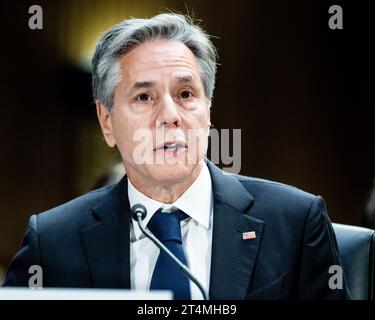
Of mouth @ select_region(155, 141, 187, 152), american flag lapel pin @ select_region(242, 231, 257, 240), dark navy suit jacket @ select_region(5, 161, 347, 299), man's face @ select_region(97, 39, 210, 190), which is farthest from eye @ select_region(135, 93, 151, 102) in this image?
american flag lapel pin @ select_region(242, 231, 257, 240)

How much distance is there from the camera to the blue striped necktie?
1678mm

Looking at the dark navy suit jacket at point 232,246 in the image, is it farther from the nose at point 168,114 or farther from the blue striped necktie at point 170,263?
the nose at point 168,114

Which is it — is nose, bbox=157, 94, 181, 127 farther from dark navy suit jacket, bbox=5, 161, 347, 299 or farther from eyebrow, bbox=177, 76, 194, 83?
dark navy suit jacket, bbox=5, 161, 347, 299

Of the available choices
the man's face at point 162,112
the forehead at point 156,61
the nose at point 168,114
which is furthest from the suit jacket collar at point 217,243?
the forehead at point 156,61

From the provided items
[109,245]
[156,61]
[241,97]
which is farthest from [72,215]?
[241,97]

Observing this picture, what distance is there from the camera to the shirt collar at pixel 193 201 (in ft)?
5.90

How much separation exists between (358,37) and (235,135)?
61 centimetres

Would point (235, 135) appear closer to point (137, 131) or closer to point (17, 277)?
point (137, 131)

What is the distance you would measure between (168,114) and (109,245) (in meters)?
0.39

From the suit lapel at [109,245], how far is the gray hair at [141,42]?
0.31 metres

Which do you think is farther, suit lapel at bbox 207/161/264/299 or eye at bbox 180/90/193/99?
eye at bbox 180/90/193/99

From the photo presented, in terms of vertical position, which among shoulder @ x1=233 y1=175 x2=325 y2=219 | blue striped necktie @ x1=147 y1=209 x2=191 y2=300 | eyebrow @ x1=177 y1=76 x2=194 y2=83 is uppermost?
eyebrow @ x1=177 y1=76 x2=194 y2=83

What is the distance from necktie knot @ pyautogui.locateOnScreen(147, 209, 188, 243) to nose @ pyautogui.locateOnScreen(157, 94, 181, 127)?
24cm

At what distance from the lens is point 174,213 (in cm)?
179
